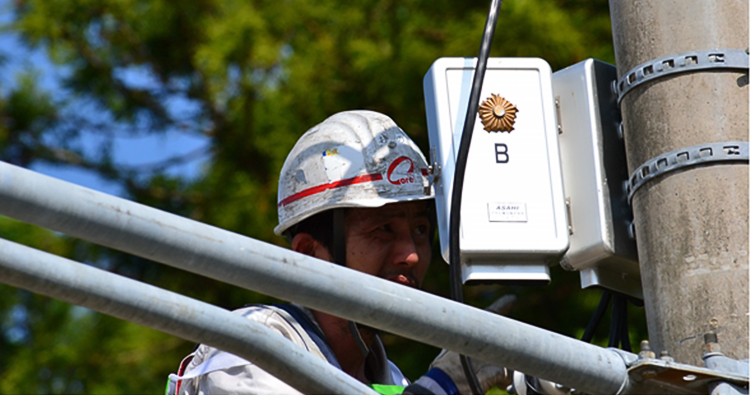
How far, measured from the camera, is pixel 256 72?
8.38 metres

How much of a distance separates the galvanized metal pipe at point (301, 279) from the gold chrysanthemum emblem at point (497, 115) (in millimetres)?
852

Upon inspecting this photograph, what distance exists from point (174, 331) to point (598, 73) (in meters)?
1.43

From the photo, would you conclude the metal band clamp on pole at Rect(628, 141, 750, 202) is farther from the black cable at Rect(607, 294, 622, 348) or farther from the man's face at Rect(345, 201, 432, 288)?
the man's face at Rect(345, 201, 432, 288)

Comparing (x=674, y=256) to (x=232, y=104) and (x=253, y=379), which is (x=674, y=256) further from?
(x=232, y=104)

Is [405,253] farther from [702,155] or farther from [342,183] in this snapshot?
[702,155]

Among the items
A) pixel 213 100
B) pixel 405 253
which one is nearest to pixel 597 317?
pixel 405 253

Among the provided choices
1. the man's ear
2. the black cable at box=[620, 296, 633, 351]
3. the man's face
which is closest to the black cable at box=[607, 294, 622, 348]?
the black cable at box=[620, 296, 633, 351]

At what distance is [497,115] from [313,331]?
0.84 meters

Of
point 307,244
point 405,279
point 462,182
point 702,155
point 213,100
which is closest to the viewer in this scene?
point 702,155

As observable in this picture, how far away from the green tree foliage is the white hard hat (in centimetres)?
292

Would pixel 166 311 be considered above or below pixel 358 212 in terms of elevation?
below

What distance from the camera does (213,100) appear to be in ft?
28.4

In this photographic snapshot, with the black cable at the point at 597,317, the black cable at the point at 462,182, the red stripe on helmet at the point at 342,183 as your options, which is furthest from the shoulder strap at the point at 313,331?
the black cable at the point at 597,317

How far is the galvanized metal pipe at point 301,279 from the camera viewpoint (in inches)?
60.0
